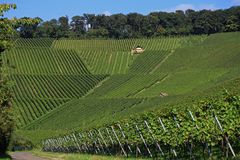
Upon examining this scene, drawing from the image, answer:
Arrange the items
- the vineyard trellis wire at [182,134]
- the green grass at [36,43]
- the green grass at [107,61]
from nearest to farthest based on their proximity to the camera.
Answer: the vineyard trellis wire at [182,134]
the green grass at [107,61]
the green grass at [36,43]

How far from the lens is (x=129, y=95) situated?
99.8 m

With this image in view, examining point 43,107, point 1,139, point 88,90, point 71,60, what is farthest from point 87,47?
point 1,139

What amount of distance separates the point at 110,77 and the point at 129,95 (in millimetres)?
25741

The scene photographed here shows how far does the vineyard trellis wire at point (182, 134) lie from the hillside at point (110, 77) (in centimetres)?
3271

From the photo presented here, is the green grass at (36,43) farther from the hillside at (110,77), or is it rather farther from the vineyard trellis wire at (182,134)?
the vineyard trellis wire at (182,134)

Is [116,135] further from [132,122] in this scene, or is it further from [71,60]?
[71,60]

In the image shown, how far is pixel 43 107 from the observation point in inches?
4043

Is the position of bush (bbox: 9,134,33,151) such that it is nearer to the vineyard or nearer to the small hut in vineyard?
the vineyard

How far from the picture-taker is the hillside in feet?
294

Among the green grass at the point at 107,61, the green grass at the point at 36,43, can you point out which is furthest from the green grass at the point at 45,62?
the green grass at the point at 36,43

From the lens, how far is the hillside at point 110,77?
8956 cm

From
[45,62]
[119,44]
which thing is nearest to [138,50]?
[119,44]

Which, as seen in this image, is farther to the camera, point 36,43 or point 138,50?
point 36,43

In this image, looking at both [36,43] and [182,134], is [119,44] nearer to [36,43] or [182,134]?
[36,43]
